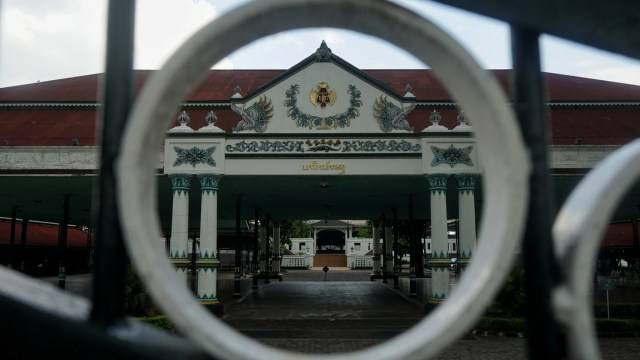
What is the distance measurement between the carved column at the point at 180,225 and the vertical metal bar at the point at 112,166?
Answer: 11.9 metres

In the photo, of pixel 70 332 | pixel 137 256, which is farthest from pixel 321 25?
pixel 70 332

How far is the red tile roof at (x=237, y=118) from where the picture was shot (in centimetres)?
1553

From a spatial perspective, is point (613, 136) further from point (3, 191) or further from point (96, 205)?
point (3, 191)

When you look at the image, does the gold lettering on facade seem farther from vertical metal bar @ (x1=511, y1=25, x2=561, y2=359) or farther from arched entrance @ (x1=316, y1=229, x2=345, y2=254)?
arched entrance @ (x1=316, y1=229, x2=345, y2=254)

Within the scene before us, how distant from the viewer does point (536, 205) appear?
2.01m

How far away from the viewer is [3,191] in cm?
1750

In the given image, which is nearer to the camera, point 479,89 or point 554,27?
point 479,89

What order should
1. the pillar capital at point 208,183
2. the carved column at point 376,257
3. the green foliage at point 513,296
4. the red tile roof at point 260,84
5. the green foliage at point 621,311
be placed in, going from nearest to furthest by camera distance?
1. the green foliage at point 513,296
2. the green foliage at point 621,311
3. the pillar capital at point 208,183
4. the red tile roof at point 260,84
5. the carved column at point 376,257

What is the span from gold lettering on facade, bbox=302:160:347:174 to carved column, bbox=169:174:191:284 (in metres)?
3.25

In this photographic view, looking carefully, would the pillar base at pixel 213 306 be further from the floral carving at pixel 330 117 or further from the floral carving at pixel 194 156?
the floral carving at pixel 330 117

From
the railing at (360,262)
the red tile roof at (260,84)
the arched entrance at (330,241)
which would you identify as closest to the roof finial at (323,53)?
the red tile roof at (260,84)

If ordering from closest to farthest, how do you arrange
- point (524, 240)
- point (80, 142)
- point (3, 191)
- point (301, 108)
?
point (524, 240) < point (301, 108) < point (80, 142) < point (3, 191)

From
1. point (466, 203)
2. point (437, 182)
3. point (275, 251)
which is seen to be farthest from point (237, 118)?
point (275, 251)

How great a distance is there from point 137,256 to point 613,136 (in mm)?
16780
